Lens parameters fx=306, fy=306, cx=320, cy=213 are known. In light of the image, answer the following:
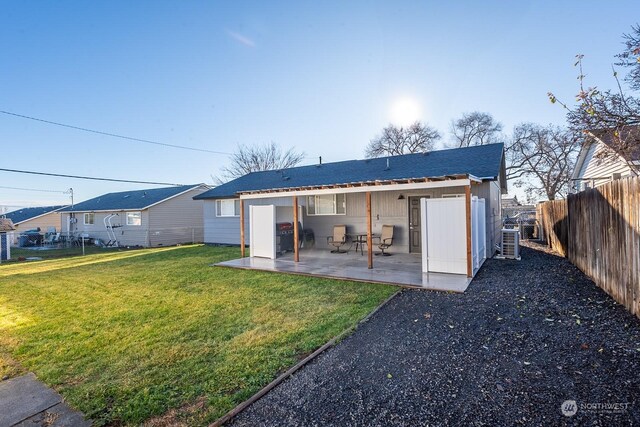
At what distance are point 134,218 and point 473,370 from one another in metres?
21.6

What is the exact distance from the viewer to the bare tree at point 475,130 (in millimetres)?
27531

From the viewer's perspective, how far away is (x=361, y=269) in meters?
7.91

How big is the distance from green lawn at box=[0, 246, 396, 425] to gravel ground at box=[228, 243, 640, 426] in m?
0.47

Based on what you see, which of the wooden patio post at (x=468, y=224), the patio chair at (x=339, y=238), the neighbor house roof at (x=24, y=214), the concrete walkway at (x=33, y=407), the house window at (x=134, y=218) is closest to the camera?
the concrete walkway at (x=33, y=407)

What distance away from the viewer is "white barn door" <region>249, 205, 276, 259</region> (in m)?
10.1

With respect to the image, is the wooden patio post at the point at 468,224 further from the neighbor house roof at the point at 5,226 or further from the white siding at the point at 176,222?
the neighbor house roof at the point at 5,226

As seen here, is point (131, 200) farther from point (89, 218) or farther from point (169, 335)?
point (169, 335)

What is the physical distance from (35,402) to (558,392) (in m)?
4.44

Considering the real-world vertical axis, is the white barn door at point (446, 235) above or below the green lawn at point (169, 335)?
above

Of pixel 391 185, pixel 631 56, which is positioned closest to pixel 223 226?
pixel 391 185

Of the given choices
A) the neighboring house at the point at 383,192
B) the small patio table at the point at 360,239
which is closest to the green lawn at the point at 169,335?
the neighboring house at the point at 383,192

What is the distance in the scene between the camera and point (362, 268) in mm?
8047

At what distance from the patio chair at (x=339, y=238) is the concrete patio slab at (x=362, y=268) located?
0.40 m

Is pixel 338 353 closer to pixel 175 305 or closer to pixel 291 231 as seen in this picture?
pixel 175 305
